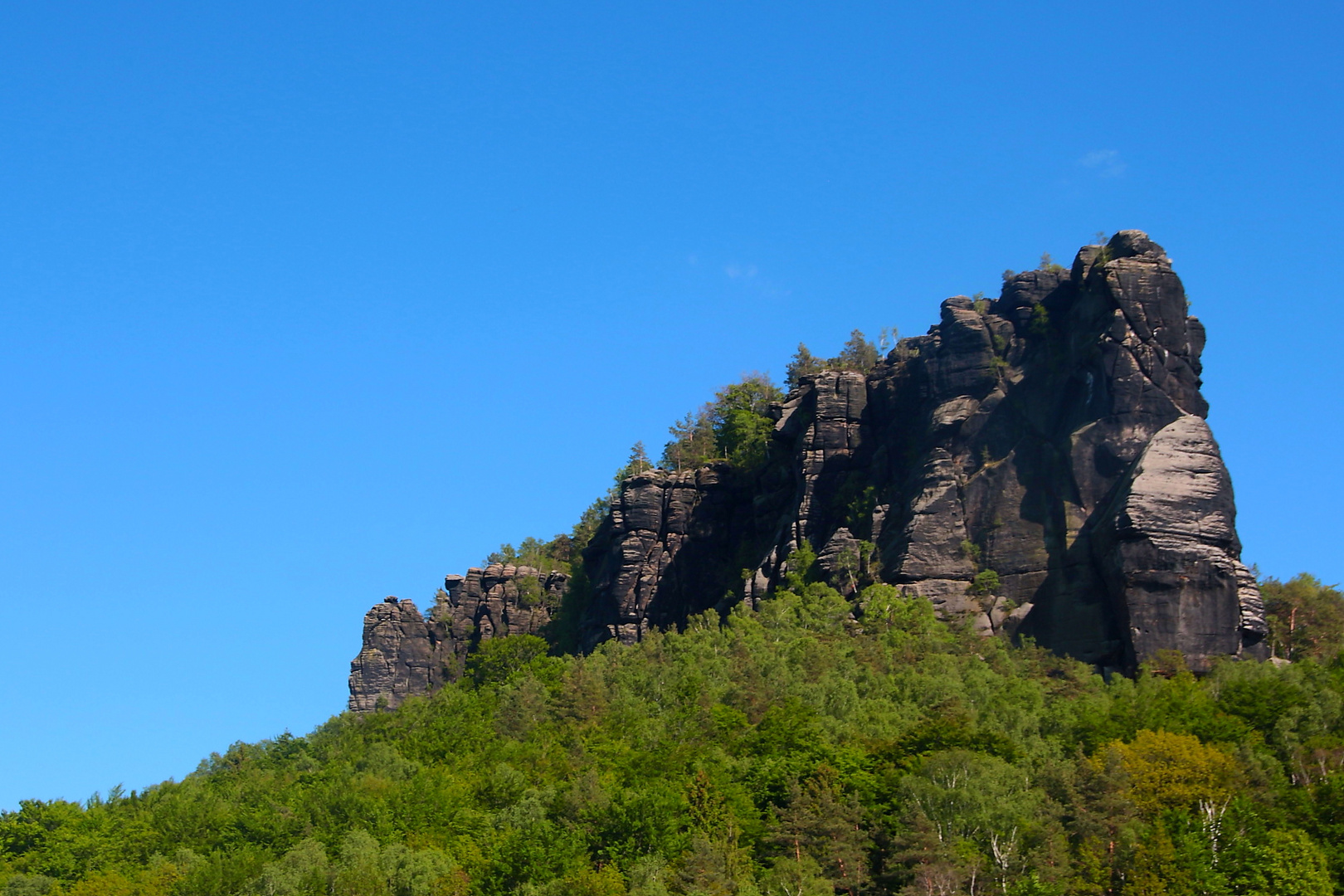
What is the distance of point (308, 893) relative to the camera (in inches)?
2576

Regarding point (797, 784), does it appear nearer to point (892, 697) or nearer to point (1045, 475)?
point (892, 697)

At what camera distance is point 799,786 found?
227 ft

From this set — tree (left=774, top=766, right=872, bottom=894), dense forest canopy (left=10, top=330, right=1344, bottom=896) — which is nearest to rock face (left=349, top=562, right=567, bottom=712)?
dense forest canopy (left=10, top=330, right=1344, bottom=896)

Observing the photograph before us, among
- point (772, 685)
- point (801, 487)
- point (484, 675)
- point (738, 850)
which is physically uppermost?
point (801, 487)

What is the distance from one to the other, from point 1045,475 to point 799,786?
35.2 metres

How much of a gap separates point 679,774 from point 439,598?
249 feet

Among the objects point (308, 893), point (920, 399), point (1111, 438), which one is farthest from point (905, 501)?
point (308, 893)

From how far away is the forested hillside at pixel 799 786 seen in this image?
61.8 meters

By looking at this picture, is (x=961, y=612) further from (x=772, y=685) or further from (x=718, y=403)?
(x=718, y=403)

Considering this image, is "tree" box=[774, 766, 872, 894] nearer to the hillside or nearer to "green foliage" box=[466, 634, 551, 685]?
the hillside

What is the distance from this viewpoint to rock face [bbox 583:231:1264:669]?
8662 cm

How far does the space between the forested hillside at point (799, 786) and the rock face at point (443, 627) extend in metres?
32.5

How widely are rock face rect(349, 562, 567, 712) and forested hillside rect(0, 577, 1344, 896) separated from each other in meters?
32.5

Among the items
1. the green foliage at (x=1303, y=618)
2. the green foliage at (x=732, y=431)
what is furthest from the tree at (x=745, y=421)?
the green foliage at (x=1303, y=618)
